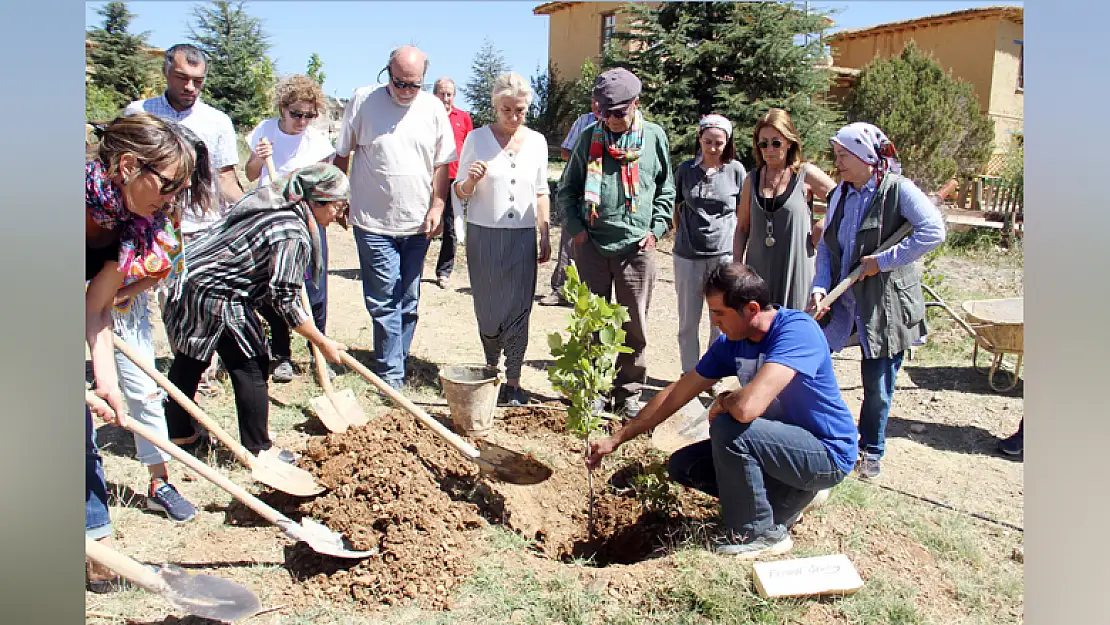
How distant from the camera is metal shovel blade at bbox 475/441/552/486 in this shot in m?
3.67

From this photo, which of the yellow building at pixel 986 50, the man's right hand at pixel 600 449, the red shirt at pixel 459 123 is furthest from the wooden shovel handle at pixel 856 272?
the yellow building at pixel 986 50

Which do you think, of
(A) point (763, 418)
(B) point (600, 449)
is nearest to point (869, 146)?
(A) point (763, 418)

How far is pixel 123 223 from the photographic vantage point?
264cm

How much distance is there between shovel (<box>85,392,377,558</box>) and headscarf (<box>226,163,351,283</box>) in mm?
1042

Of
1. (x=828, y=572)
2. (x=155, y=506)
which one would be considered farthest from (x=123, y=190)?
(x=828, y=572)

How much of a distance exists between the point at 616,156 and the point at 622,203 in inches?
10.6

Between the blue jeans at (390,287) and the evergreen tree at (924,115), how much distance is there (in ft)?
41.2

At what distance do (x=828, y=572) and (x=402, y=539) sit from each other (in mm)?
1612

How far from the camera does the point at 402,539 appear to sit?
3.07 m

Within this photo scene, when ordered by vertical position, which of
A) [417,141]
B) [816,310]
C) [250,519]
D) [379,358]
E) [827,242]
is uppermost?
[417,141]

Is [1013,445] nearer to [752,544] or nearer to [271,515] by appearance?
[752,544]

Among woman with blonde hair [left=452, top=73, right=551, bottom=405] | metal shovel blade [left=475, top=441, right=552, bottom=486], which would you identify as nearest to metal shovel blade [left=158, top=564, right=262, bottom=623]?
metal shovel blade [left=475, top=441, right=552, bottom=486]

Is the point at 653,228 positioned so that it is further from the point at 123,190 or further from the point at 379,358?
the point at 123,190

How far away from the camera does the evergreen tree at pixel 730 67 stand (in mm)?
11703
